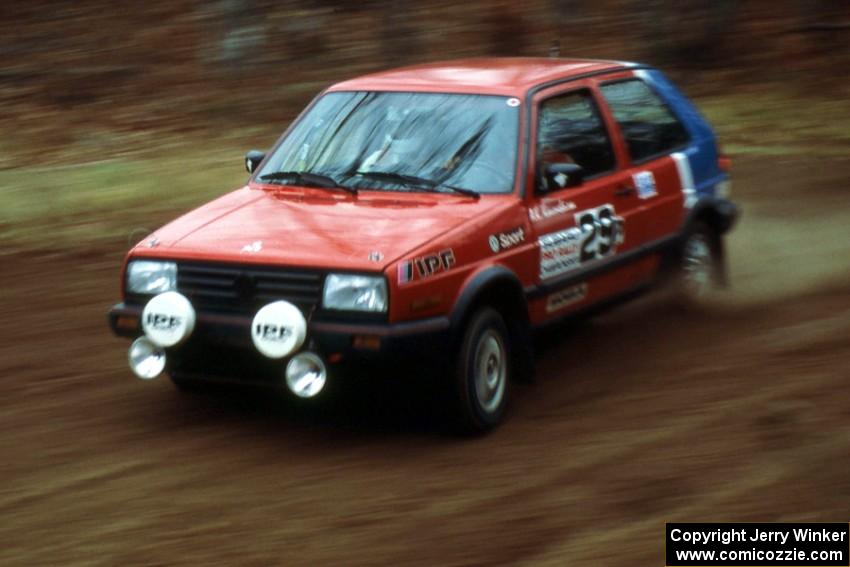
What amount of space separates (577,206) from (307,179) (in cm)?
144

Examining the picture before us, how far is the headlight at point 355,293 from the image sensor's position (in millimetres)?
5867

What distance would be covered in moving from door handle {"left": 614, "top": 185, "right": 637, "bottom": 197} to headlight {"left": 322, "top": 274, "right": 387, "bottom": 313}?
2125 mm

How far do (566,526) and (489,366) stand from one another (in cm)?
142

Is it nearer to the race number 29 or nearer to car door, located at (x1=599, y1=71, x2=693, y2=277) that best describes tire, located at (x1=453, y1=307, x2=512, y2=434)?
the race number 29

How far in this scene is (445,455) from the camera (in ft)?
20.1

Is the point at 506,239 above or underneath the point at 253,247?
underneath

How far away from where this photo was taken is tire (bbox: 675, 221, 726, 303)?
8.33m

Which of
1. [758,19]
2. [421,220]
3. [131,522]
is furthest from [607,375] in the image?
[758,19]

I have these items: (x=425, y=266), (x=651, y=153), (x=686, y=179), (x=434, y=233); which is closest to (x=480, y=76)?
(x=651, y=153)

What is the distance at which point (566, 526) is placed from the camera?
523 cm

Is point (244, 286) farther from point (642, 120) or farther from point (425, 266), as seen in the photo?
point (642, 120)

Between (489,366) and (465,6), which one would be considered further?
(465,6)

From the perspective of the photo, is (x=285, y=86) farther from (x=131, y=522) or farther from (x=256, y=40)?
(x=131, y=522)

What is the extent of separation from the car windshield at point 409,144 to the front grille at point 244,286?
104cm
